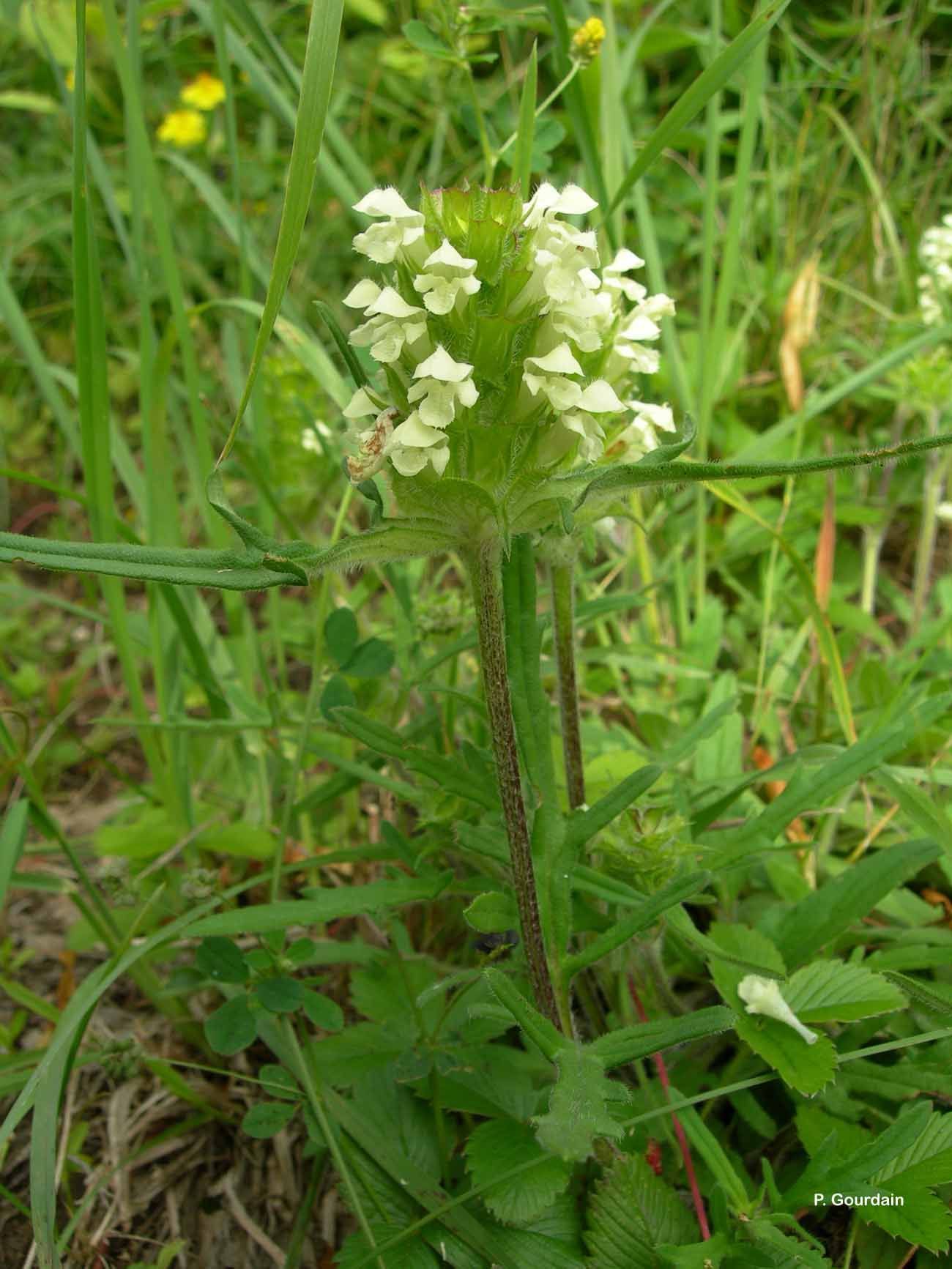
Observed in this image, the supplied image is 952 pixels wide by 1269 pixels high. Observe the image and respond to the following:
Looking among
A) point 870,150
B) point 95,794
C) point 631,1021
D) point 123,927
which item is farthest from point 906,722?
point 870,150

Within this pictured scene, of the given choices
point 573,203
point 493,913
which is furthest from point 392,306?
point 493,913

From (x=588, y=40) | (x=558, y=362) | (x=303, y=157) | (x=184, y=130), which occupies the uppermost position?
(x=184, y=130)

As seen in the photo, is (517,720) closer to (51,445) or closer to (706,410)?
(706,410)

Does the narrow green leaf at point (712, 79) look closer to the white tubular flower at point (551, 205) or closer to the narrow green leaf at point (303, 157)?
the white tubular flower at point (551, 205)

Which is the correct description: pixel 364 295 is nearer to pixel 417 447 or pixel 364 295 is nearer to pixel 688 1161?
pixel 417 447

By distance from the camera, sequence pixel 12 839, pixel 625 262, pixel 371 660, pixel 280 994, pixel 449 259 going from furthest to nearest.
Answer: pixel 371 660, pixel 12 839, pixel 280 994, pixel 625 262, pixel 449 259

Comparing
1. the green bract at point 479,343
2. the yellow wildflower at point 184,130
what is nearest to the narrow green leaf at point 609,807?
the green bract at point 479,343

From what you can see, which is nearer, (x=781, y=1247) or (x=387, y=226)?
(x=387, y=226)

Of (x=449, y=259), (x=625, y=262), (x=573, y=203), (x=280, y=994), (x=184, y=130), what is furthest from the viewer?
(x=184, y=130)
